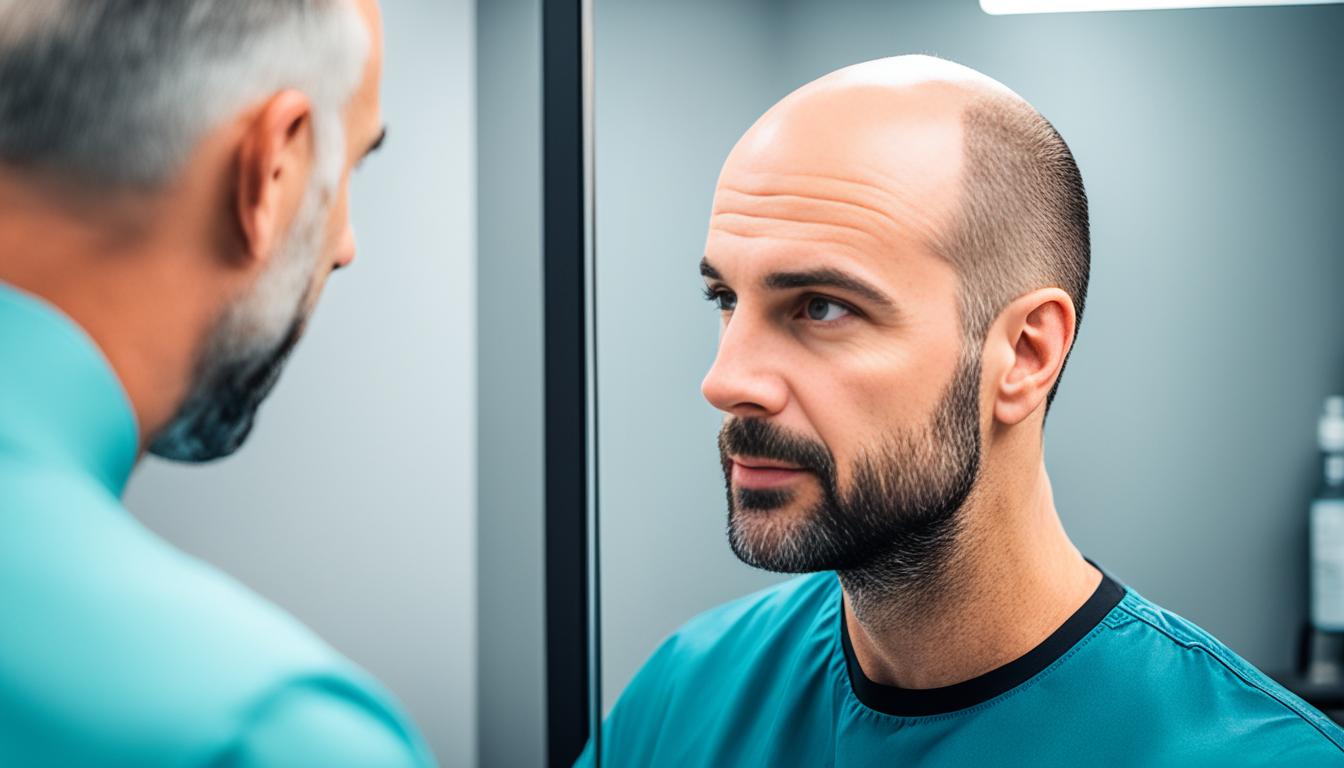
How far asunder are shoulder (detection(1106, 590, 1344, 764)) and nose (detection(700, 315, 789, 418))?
26 centimetres

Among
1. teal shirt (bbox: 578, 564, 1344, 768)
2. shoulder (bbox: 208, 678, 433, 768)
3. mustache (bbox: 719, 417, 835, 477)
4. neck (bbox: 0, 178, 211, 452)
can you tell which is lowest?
teal shirt (bbox: 578, 564, 1344, 768)

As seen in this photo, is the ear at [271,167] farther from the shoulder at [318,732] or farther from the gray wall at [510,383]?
the gray wall at [510,383]

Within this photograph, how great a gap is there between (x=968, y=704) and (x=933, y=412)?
7.3 inches

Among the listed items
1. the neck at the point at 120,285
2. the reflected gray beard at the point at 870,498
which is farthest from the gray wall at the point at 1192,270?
the neck at the point at 120,285

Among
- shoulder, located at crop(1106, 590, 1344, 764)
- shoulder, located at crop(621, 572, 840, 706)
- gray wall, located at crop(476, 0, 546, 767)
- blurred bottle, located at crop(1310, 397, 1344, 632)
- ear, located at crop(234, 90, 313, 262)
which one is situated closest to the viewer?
ear, located at crop(234, 90, 313, 262)

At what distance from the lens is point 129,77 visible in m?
0.38

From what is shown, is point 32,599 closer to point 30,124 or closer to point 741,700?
point 30,124

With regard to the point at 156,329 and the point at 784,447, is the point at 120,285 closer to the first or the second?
the point at 156,329

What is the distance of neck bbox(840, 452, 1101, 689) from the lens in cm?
69

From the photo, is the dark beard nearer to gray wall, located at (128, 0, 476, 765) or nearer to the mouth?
the mouth

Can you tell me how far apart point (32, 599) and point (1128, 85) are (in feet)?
2.30

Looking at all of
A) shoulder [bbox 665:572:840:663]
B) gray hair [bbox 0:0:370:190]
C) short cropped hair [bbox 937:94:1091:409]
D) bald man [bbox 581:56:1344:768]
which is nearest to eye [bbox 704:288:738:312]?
bald man [bbox 581:56:1344:768]

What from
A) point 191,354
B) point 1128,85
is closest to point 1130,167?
point 1128,85

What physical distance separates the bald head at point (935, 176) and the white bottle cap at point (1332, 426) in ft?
0.65
